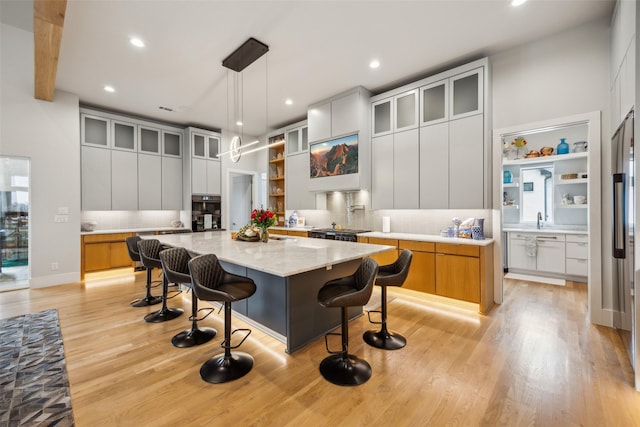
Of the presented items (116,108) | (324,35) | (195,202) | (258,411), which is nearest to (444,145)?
(324,35)

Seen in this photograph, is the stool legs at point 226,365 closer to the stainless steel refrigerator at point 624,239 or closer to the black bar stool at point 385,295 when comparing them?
the black bar stool at point 385,295

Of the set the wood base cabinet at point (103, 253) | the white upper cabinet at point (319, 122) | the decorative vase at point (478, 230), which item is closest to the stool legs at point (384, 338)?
the decorative vase at point (478, 230)

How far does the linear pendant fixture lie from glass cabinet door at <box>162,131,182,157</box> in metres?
3.39

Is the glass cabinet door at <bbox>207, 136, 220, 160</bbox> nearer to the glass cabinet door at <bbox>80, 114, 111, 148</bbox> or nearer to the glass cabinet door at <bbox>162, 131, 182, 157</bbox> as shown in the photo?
the glass cabinet door at <bbox>162, 131, 182, 157</bbox>

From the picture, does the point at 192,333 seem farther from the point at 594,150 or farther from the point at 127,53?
the point at 594,150

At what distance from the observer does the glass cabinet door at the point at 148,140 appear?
6020mm

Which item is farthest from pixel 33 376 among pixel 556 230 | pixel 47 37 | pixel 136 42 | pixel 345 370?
pixel 556 230

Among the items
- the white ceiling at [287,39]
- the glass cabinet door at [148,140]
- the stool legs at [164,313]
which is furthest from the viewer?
the glass cabinet door at [148,140]

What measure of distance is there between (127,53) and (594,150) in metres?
5.84

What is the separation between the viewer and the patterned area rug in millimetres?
1799

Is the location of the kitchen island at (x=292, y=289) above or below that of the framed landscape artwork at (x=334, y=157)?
below

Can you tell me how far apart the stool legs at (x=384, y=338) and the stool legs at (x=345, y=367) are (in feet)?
1.21

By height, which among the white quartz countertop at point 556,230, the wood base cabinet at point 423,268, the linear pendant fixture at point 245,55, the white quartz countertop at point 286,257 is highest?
the linear pendant fixture at point 245,55

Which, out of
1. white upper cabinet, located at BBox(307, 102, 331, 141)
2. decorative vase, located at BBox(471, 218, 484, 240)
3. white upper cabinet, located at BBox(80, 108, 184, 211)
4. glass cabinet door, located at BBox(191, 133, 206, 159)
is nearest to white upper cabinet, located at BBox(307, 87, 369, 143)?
white upper cabinet, located at BBox(307, 102, 331, 141)
